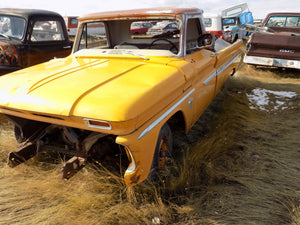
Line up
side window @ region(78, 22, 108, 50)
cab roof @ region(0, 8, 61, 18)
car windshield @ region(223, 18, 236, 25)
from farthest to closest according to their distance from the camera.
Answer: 1. car windshield @ region(223, 18, 236, 25)
2. cab roof @ region(0, 8, 61, 18)
3. side window @ region(78, 22, 108, 50)

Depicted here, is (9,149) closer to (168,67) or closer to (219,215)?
(168,67)

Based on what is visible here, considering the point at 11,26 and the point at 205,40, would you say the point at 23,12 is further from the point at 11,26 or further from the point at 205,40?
the point at 205,40

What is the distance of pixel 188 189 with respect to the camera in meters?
2.25

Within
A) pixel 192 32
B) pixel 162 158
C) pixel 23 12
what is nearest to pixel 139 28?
pixel 23 12

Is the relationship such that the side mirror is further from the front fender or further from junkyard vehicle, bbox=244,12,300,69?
junkyard vehicle, bbox=244,12,300,69

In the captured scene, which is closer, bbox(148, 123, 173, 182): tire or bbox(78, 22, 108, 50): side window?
bbox(148, 123, 173, 182): tire

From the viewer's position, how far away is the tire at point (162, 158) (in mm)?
2197

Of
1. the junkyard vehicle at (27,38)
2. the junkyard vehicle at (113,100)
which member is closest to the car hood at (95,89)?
the junkyard vehicle at (113,100)

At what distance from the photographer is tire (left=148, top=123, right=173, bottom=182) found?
2197 mm

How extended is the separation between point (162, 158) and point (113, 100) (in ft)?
3.09

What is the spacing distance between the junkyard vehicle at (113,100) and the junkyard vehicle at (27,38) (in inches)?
64.4

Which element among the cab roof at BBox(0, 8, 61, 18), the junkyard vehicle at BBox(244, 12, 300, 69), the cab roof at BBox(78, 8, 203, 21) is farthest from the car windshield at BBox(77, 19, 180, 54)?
the junkyard vehicle at BBox(244, 12, 300, 69)

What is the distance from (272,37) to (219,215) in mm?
5690

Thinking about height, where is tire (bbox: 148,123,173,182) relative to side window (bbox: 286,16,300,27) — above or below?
below
